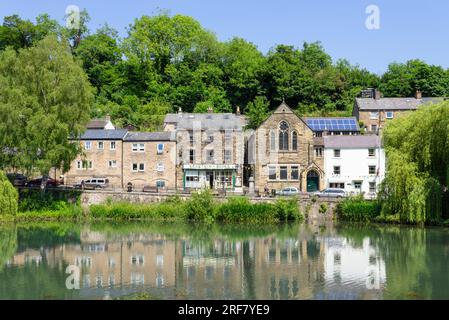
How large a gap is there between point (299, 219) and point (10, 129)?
24492 millimetres

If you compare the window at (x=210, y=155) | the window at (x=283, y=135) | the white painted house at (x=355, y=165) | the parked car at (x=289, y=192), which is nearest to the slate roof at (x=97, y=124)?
the window at (x=210, y=155)

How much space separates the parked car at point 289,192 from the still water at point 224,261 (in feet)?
16.7

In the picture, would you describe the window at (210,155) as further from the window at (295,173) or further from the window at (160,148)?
the window at (295,173)

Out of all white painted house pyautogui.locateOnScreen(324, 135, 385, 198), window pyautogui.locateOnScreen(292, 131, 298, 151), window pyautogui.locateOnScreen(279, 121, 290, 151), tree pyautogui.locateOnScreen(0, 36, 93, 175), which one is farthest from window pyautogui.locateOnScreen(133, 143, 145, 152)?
white painted house pyautogui.locateOnScreen(324, 135, 385, 198)

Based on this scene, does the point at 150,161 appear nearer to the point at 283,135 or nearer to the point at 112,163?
the point at 112,163

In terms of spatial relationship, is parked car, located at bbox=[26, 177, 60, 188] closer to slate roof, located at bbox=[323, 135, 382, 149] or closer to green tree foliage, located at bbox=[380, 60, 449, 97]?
slate roof, located at bbox=[323, 135, 382, 149]

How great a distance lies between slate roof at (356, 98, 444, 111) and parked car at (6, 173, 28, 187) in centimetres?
3880

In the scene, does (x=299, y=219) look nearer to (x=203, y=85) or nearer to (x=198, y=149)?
(x=198, y=149)

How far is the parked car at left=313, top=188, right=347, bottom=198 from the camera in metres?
54.3

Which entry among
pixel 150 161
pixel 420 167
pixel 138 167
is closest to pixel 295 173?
pixel 150 161

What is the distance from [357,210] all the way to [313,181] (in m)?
10.3

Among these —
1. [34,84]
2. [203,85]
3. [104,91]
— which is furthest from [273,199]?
[104,91]

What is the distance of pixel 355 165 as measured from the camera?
2389 inches

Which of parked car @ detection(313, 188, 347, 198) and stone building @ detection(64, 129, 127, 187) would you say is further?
stone building @ detection(64, 129, 127, 187)
